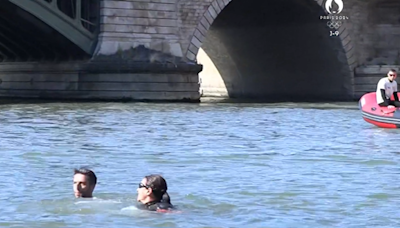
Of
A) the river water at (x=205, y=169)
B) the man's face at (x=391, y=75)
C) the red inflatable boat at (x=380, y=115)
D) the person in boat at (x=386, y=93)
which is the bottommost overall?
the river water at (x=205, y=169)

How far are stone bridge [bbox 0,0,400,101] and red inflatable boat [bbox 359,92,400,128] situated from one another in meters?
11.7

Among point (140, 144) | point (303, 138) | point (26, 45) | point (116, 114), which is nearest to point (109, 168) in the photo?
point (140, 144)

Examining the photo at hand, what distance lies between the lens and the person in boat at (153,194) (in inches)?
424

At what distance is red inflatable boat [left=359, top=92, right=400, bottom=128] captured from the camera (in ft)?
73.7

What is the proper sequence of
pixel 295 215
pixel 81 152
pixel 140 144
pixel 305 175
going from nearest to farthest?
pixel 295 215 < pixel 305 175 < pixel 81 152 < pixel 140 144

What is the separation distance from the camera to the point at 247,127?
22.9 meters

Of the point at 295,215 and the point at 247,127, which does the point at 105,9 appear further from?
the point at 295,215

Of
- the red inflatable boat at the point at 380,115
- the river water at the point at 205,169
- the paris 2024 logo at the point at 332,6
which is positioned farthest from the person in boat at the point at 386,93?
the paris 2024 logo at the point at 332,6

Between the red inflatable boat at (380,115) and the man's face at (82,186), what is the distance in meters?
12.0

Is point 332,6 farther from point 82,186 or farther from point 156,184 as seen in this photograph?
point 156,184

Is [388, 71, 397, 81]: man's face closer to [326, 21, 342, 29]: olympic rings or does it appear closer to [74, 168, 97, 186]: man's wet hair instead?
[74, 168, 97, 186]: man's wet hair

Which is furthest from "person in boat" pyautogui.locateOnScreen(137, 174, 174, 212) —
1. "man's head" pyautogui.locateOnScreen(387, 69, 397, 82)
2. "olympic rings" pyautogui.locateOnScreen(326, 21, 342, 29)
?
"olympic rings" pyautogui.locateOnScreen(326, 21, 342, 29)

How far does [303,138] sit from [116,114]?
7.09 m

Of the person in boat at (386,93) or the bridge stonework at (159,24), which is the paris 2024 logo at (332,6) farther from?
the person in boat at (386,93)
